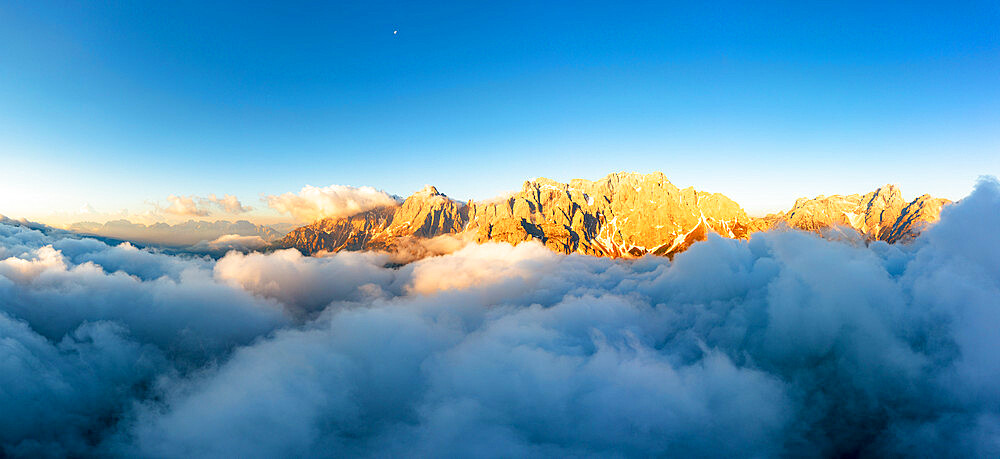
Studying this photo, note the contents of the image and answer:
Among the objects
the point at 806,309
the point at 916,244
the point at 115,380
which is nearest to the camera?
the point at 916,244

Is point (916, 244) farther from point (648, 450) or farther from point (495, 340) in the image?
point (495, 340)

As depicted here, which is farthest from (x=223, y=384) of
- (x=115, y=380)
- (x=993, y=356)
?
(x=993, y=356)

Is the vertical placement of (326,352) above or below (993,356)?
below

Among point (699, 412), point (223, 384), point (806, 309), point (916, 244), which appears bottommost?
point (223, 384)

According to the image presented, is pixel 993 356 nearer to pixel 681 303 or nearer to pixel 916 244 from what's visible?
pixel 916 244

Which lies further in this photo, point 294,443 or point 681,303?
point 681,303

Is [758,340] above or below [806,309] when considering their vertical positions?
below

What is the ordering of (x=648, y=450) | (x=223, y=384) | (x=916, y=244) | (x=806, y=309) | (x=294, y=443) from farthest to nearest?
(x=223, y=384) < (x=294, y=443) < (x=648, y=450) < (x=806, y=309) < (x=916, y=244)

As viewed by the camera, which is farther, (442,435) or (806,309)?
(442,435)

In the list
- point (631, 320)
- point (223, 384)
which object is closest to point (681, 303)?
point (631, 320)
